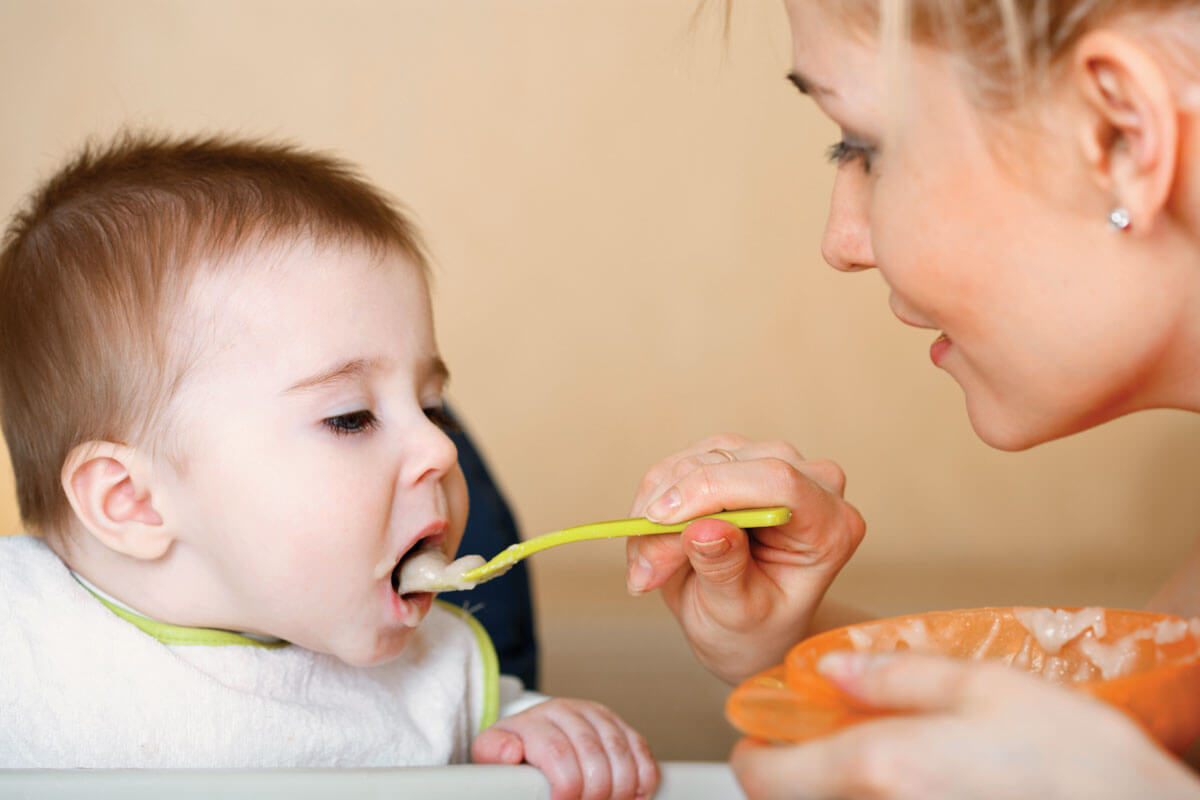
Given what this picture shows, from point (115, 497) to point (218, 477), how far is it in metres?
0.09

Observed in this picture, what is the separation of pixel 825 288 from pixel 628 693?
78 cm

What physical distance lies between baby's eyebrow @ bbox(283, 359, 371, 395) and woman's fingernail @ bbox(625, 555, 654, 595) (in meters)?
0.26

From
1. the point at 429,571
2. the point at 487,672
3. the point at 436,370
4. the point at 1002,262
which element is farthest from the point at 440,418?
the point at 1002,262

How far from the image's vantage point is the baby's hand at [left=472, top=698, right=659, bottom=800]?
32.4 inches

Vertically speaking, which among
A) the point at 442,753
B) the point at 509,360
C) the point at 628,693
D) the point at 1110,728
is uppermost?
the point at 509,360

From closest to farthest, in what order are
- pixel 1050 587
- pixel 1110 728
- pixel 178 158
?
pixel 1110 728, pixel 178 158, pixel 1050 587

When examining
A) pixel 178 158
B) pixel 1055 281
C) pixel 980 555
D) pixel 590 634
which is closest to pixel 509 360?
pixel 590 634

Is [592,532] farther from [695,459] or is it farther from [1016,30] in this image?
[1016,30]

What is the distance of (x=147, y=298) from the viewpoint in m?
0.85

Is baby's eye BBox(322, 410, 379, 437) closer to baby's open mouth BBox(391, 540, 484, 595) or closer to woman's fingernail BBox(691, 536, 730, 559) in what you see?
baby's open mouth BBox(391, 540, 484, 595)

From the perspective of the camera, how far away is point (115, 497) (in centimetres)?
85

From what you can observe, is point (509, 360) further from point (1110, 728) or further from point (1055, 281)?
point (1110, 728)

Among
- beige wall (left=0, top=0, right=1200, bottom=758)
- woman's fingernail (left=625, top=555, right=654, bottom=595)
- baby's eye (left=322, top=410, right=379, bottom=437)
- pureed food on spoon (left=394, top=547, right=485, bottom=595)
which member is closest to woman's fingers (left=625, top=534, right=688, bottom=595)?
woman's fingernail (left=625, top=555, right=654, bottom=595)

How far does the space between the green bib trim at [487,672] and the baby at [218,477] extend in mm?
104
